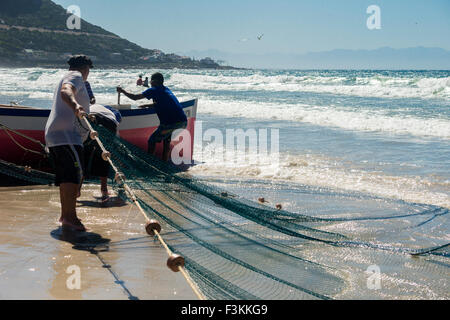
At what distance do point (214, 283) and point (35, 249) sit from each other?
1.75m

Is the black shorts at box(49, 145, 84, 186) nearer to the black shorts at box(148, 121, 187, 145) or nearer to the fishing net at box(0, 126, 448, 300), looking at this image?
the fishing net at box(0, 126, 448, 300)

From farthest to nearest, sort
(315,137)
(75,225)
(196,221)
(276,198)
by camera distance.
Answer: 1. (315,137)
2. (276,198)
3. (196,221)
4. (75,225)

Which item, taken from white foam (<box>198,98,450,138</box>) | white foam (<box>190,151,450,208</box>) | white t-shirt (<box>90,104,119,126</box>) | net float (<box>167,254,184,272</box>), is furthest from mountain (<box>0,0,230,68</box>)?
net float (<box>167,254,184,272</box>)

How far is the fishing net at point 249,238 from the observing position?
362 cm

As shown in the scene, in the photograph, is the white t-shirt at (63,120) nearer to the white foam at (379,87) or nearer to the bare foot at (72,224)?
the bare foot at (72,224)

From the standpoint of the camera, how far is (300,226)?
4.80 meters

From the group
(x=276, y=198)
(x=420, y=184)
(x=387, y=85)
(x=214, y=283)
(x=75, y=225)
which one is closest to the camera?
(x=214, y=283)

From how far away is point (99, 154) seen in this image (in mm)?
6141

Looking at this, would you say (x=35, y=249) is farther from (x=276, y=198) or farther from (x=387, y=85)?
(x=387, y=85)

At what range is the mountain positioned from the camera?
4200 inches

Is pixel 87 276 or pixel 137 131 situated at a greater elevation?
pixel 137 131

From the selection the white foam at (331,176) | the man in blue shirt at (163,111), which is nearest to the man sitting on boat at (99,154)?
the man in blue shirt at (163,111)
